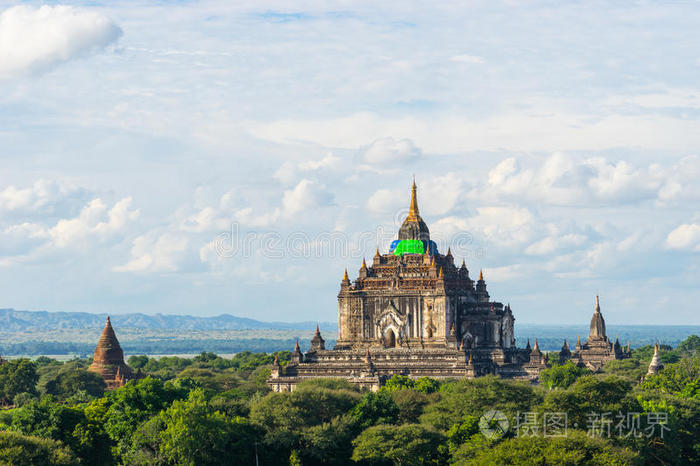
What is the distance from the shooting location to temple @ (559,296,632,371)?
148 meters

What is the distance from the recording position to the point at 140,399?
89.0 meters

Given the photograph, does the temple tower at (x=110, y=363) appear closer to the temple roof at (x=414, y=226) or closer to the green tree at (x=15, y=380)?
the green tree at (x=15, y=380)

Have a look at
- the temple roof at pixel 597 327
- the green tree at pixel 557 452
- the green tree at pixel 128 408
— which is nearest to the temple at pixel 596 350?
the temple roof at pixel 597 327

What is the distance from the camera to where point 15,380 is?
135 metres

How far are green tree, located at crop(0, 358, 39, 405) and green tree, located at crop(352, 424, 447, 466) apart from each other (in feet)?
210

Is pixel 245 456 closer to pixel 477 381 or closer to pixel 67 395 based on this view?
pixel 477 381

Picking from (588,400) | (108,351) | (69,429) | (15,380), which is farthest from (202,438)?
(108,351)

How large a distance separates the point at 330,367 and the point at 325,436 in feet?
123

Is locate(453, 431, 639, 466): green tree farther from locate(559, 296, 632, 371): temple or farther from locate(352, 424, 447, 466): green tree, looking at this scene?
locate(559, 296, 632, 371): temple

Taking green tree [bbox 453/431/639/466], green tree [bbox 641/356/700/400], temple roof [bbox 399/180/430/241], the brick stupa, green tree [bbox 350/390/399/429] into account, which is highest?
temple roof [bbox 399/180/430/241]

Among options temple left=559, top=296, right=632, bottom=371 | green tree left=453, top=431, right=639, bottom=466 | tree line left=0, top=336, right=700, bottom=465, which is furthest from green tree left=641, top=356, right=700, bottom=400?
green tree left=453, top=431, right=639, bottom=466

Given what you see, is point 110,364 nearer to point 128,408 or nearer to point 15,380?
point 15,380

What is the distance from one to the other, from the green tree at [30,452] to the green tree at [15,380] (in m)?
58.0

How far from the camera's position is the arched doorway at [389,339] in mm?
124562
